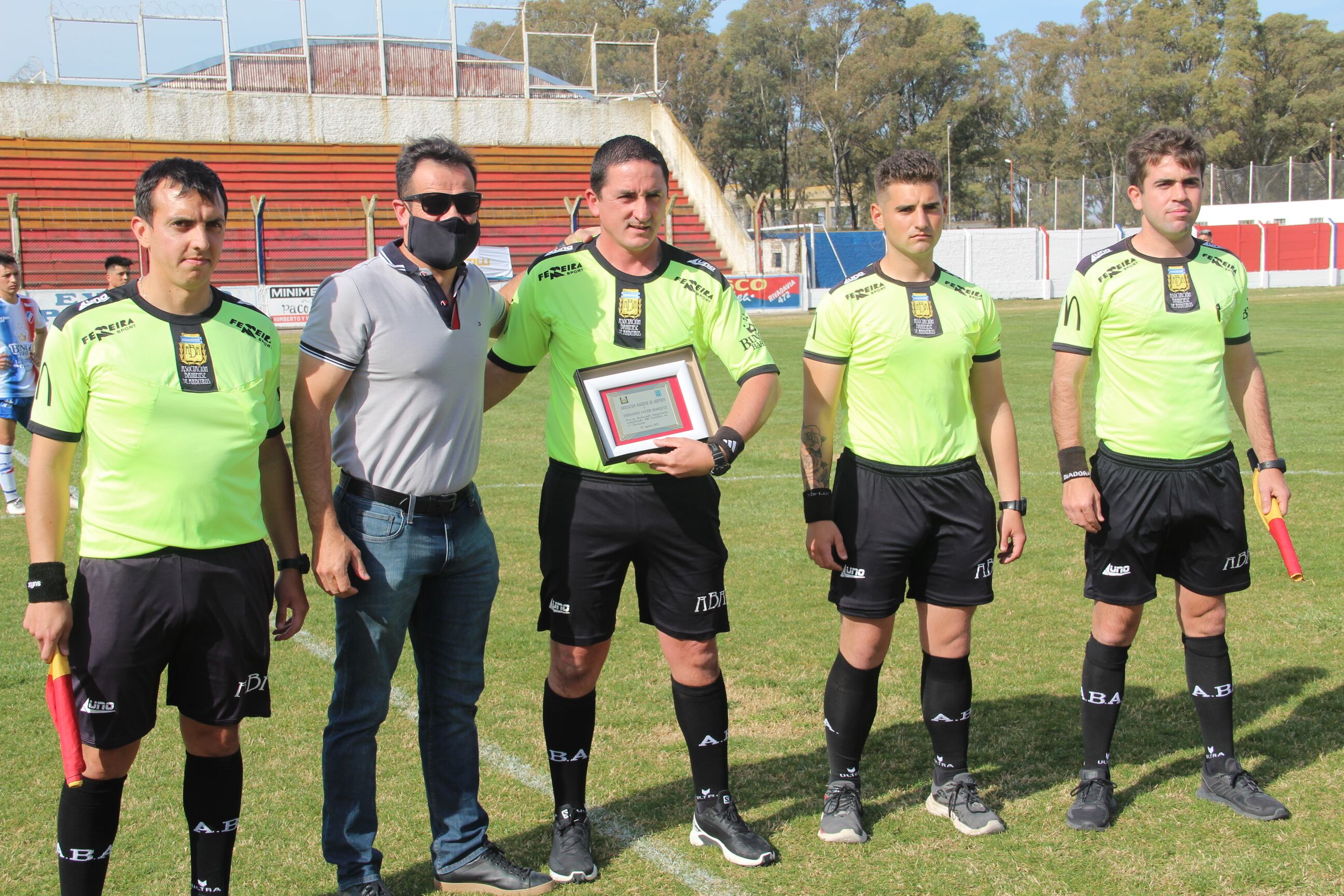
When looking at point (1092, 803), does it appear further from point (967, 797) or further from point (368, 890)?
point (368, 890)

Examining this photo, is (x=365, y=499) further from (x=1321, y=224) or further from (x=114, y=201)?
(x=1321, y=224)

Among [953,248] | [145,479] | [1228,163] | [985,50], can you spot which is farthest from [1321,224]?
[145,479]

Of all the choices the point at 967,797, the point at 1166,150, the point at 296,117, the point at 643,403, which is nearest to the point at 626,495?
the point at 643,403

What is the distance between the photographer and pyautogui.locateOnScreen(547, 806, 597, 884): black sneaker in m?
3.77

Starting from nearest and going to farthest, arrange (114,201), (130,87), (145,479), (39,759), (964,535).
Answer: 1. (145,479)
2. (964,535)
3. (39,759)
4. (114,201)
5. (130,87)

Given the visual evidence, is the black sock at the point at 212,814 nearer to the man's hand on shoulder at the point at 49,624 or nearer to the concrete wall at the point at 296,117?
the man's hand on shoulder at the point at 49,624

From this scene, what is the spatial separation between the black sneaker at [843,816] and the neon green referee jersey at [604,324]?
1.34m

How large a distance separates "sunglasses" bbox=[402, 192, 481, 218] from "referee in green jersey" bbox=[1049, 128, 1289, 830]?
2.18m

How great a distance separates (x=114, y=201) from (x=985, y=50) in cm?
6136

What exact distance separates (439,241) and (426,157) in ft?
0.85

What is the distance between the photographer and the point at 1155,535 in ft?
13.7

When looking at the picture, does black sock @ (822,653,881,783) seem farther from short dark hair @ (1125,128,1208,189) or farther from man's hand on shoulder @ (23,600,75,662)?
man's hand on shoulder @ (23,600,75,662)

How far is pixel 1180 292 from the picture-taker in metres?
4.16

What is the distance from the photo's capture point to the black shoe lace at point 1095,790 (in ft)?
13.5
